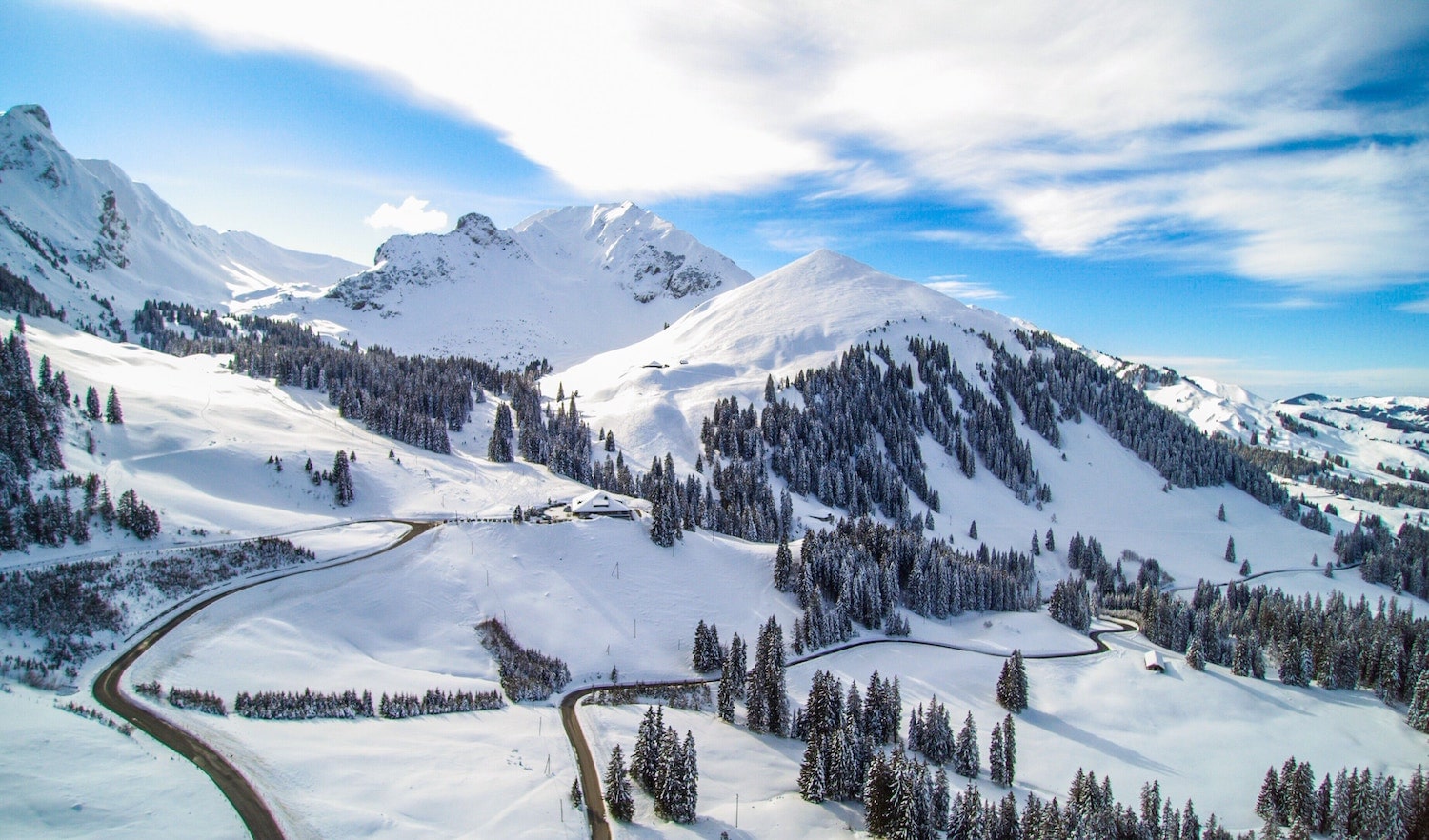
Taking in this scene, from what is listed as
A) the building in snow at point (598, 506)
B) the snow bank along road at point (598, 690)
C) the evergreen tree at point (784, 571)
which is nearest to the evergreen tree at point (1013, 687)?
the snow bank along road at point (598, 690)

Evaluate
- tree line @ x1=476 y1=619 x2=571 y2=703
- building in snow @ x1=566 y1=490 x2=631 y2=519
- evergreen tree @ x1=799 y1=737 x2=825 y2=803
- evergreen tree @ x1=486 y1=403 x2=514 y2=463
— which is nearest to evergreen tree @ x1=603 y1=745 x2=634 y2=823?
evergreen tree @ x1=799 y1=737 x2=825 y2=803

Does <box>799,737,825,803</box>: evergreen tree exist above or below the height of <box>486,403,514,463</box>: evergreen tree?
below

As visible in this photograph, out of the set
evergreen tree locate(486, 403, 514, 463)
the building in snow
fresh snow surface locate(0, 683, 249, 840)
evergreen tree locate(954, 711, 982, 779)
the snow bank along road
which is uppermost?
evergreen tree locate(486, 403, 514, 463)

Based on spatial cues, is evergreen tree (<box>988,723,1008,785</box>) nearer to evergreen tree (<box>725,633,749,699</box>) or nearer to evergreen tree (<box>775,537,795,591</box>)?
evergreen tree (<box>725,633,749,699</box>)

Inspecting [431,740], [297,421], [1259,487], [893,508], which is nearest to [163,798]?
[431,740]

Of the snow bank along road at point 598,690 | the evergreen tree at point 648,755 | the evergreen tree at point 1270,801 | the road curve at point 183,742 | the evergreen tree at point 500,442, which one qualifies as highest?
the evergreen tree at point 500,442

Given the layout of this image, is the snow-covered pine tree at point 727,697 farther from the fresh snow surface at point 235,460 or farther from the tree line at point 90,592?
the fresh snow surface at point 235,460

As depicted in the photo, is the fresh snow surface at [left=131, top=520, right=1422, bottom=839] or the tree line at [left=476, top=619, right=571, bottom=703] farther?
the tree line at [left=476, top=619, right=571, bottom=703]

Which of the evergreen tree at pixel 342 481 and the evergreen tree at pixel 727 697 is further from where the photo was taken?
the evergreen tree at pixel 342 481
